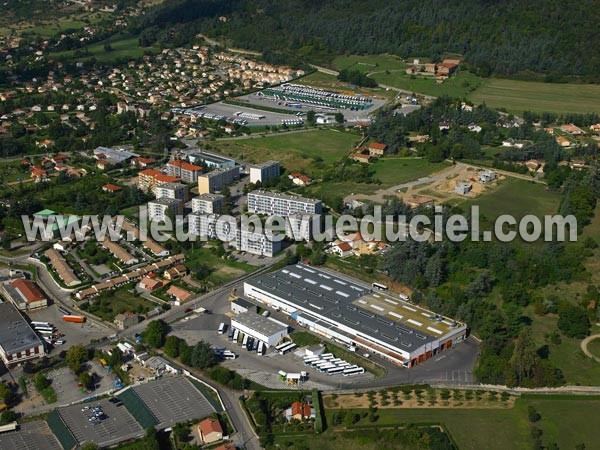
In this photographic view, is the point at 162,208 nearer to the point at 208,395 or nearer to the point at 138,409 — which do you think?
the point at 208,395

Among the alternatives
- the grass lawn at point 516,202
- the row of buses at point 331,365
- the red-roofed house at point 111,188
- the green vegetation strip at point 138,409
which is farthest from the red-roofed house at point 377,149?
the green vegetation strip at point 138,409

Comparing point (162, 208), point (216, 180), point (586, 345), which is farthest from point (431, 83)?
point (586, 345)

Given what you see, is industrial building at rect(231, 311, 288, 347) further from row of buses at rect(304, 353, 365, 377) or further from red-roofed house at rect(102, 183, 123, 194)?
red-roofed house at rect(102, 183, 123, 194)

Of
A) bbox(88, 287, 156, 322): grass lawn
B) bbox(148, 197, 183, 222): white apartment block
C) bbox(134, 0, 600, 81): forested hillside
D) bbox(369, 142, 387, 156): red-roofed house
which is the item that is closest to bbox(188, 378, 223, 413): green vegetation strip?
bbox(88, 287, 156, 322): grass lawn

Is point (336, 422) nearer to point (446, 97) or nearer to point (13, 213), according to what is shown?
point (13, 213)

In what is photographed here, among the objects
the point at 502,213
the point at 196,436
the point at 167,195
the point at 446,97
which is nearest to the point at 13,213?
the point at 167,195

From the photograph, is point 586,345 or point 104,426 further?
point 586,345
